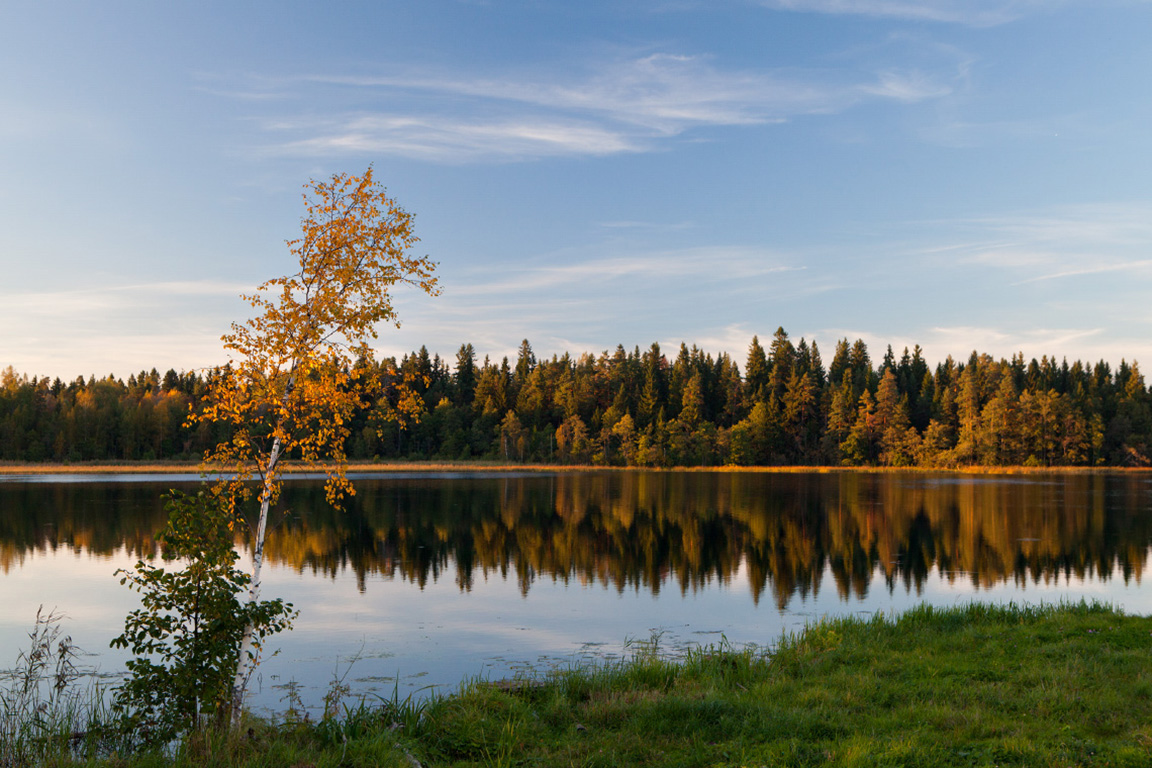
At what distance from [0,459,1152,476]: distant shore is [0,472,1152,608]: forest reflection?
43801 mm

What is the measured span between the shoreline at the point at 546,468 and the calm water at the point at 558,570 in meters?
53.3

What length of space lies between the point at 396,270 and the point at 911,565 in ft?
82.5

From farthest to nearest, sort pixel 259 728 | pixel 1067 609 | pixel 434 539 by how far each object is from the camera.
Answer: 1. pixel 434 539
2. pixel 1067 609
3. pixel 259 728

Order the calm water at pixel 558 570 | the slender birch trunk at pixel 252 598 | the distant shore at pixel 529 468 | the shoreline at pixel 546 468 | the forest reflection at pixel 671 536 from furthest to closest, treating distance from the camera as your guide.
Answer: the distant shore at pixel 529 468 → the shoreline at pixel 546 468 → the forest reflection at pixel 671 536 → the calm water at pixel 558 570 → the slender birch trunk at pixel 252 598

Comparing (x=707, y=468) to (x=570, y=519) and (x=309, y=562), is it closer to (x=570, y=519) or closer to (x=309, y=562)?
(x=570, y=519)

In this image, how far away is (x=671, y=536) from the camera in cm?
3753

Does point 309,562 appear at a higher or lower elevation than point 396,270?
lower

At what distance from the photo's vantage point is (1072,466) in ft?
358

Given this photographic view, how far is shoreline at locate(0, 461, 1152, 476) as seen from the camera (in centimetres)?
10369

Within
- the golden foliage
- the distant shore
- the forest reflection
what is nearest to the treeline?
the distant shore

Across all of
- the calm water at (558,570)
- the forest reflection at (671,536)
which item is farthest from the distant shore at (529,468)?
the calm water at (558,570)

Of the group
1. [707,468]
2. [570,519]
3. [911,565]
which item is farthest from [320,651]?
[707,468]

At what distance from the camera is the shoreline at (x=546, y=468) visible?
103688mm

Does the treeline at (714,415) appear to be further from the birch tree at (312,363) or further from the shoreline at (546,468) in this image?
the birch tree at (312,363)
